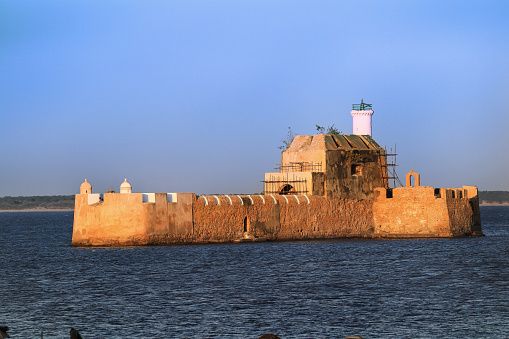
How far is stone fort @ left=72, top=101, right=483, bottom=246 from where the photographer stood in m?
39.6

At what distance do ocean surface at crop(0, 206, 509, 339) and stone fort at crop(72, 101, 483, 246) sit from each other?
1066 millimetres

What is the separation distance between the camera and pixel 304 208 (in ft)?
144

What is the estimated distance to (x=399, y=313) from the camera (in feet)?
72.7

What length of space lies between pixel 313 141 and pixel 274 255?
12165 millimetres

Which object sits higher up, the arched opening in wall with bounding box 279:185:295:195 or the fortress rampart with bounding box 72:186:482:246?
the arched opening in wall with bounding box 279:185:295:195

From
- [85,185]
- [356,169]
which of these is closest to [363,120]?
[356,169]

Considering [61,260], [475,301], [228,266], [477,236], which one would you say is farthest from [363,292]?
[477,236]

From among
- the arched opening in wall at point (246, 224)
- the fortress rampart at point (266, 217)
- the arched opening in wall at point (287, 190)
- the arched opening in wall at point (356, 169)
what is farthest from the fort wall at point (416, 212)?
the arched opening in wall at point (246, 224)

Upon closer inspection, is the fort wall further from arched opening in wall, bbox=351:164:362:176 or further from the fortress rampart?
arched opening in wall, bbox=351:164:362:176

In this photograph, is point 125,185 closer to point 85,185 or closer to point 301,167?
point 85,185

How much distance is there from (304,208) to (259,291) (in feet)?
58.3

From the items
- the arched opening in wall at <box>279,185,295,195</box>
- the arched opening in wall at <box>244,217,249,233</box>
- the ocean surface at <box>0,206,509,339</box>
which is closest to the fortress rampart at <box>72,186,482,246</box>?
the arched opening in wall at <box>244,217,249,233</box>

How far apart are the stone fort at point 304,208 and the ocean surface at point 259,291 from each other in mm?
1066

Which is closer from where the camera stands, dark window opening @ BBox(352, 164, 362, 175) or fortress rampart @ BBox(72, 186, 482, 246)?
fortress rampart @ BBox(72, 186, 482, 246)
